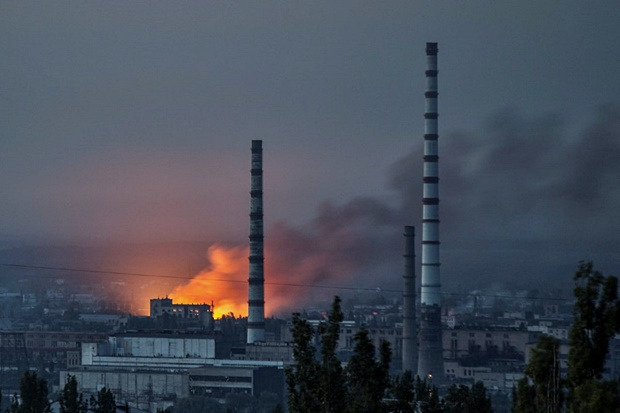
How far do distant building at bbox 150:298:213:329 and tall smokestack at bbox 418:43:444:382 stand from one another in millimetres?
14345

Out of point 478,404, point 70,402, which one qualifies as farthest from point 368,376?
point 70,402

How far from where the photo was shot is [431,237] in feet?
189

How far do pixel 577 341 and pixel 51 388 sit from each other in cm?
4326

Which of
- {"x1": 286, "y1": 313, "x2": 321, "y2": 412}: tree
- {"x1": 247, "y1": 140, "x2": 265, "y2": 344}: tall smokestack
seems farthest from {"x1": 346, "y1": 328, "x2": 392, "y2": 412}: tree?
{"x1": 247, "y1": 140, "x2": 265, "y2": 344}: tall smokestack

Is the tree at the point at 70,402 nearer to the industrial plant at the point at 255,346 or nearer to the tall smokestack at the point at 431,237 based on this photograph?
the industrial plant at the point at 255,346

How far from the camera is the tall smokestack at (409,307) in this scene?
57.5m

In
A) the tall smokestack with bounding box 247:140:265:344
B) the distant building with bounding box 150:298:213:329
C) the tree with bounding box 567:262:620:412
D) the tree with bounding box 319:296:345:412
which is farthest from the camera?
the distant building with bounding box 150:298:213:329

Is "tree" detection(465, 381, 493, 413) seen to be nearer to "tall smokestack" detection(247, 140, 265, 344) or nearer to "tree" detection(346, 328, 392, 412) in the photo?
"tree" detection(346, 328, 392, 412)

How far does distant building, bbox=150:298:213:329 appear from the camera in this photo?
72188 mm

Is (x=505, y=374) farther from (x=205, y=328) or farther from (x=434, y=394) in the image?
(x=434, y=394)

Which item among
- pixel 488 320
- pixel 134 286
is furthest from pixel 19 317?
→ pixel 488 320

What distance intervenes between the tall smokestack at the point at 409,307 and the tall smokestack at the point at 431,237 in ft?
1.52

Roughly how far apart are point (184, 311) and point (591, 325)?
190ft

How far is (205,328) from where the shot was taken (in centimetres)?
6931
